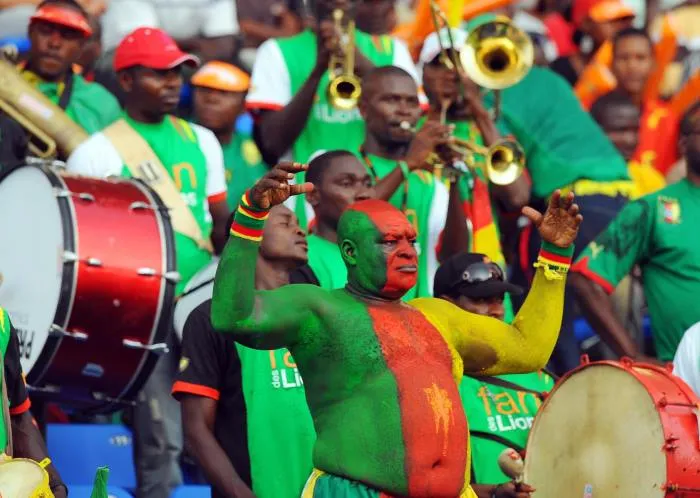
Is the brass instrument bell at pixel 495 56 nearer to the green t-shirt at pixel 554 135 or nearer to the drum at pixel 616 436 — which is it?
the green t-shirt at pixel 554 135

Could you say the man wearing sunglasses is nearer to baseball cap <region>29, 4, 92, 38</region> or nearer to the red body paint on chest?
the red body paint on chest

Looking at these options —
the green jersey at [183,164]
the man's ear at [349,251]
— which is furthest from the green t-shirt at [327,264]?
the man's ear at [349,251]

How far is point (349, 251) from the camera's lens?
5.93 metres

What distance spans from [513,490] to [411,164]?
2186 mm

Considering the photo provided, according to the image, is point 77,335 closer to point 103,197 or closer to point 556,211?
point 103,197

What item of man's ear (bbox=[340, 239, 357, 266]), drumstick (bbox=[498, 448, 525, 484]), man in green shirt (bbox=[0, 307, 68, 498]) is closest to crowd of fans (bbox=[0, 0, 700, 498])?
drumstick (bbox=[498, 448, 525, 484])

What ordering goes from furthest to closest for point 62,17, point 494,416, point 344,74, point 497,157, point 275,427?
1. point 62,17
2. point 344,74
3. point 497,157
4. point 494,416
5. point 275,427

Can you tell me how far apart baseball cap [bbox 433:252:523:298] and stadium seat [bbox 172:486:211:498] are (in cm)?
143

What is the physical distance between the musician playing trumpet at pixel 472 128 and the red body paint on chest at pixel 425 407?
3174mm

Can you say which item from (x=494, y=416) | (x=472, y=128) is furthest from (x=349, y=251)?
(x=472, y=128)

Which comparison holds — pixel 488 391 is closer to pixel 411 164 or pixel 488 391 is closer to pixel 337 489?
pixel 411 164

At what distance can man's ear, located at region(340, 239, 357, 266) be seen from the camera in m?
5.90

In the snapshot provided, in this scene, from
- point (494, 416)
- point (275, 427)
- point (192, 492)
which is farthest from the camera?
point (192, 492)

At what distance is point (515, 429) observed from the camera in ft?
24.5
